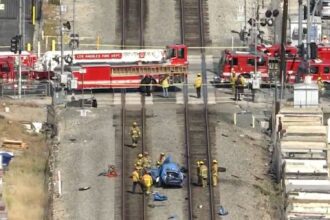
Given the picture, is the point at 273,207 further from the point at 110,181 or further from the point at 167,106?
Answer: the point at 167,106

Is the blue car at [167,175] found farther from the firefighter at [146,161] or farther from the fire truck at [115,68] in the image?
the fire truck at [115,68]

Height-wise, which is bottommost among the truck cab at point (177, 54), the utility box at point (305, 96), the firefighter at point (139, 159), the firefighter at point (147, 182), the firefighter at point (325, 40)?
the firefighter at point (147, 182)

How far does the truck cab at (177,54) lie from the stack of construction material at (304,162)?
32.2ft

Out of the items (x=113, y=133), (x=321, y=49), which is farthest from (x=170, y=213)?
(x=321, y=49)

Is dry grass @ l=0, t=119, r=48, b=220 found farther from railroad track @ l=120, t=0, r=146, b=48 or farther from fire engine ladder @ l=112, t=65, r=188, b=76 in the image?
railroad track @ l=120, t=0, r=146, b=48

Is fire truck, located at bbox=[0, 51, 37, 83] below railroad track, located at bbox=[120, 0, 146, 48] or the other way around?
below

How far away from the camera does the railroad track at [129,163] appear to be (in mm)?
71125

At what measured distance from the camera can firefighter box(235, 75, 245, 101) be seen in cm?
8638

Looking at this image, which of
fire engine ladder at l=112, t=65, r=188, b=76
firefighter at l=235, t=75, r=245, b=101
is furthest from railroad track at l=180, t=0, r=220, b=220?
firefighter at l=235, t=75, r=245, b=101

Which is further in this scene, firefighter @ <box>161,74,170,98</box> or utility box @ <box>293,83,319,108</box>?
firefighter @ <box>161,74,170,98</box>

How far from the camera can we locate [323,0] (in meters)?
101

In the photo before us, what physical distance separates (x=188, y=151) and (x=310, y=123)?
19.7 ft

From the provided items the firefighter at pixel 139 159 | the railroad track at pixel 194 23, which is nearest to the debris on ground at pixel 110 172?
the firefighter at pixel 139 159

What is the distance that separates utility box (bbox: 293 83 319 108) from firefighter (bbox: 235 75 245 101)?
Result: 4753mm
